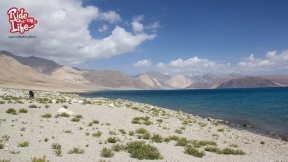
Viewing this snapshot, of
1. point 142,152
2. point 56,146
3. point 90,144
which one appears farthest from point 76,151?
point 142,152

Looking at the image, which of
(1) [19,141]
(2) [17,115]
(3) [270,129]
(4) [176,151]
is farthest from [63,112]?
(3) [270,129]

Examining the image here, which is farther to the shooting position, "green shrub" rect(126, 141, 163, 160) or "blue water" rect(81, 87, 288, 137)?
"blue water" rect(81, 87, 288, 137)

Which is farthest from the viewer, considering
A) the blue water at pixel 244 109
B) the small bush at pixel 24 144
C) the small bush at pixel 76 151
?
the blue water at pixel 244 109

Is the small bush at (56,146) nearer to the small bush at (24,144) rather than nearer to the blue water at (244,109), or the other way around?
the small bush at (24,144)

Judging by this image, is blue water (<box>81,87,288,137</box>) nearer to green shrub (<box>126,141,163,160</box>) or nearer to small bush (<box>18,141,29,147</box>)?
green shrub (<box>126,141,163,160</box>)

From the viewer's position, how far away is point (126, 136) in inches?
630

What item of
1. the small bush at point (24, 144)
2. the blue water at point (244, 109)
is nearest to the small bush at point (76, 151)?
the small bush at point (24, 144)

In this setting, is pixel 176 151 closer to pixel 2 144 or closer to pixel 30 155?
pixel 30 155

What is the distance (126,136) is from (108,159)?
5288 millimetres

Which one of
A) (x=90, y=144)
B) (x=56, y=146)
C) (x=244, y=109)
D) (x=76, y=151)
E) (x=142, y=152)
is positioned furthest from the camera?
(x=244, y=109)

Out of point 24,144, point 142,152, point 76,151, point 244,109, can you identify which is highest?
point 24,144

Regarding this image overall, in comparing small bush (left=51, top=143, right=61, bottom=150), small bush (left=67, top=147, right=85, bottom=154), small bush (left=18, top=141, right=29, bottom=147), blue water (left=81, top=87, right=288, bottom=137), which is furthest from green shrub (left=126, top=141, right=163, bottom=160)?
blue water (left=81, top=87, right=288, bottom=137)

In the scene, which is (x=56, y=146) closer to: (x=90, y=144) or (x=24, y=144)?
(x=24, y=144)

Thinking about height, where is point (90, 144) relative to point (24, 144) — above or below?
below
